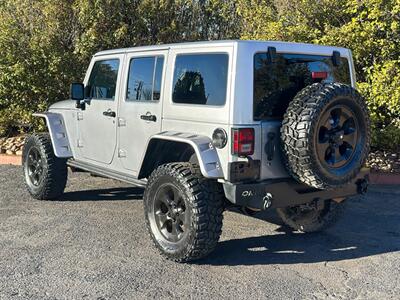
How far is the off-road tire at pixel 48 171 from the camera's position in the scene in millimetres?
6082

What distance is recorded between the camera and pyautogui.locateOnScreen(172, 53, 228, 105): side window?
3.99m

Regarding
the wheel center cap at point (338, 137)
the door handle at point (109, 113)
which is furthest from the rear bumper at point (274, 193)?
→ the door handle at point (109, 113)

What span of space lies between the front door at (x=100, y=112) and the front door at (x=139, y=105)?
189 mm

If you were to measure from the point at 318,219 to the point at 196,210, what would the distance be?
173cm

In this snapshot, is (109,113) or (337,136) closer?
(337,136)

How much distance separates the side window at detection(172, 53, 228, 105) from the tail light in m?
0.30

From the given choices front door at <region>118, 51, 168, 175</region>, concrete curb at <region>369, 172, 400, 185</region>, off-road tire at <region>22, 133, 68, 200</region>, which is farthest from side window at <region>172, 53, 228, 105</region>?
concrete curb at <region>369, 172, 400, 185</region>

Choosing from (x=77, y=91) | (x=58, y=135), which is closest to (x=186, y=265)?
(x=77, y=91)

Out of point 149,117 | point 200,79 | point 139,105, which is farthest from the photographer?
point 139,105

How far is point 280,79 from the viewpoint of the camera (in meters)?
4.11

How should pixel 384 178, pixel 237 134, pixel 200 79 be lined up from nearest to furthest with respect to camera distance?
pixel 237 134 → pixel 200 79 → pixel 384 178

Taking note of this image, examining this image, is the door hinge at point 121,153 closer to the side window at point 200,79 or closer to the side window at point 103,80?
the side window at point 103,80

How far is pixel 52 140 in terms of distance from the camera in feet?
19.9

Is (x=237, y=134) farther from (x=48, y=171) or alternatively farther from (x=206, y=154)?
(x=48, y=171)
